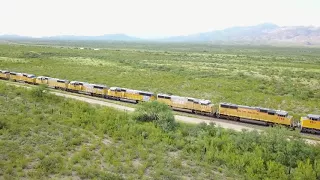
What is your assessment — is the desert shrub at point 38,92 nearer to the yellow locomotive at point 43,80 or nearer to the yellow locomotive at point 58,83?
the yellow locomotive at point 58,83

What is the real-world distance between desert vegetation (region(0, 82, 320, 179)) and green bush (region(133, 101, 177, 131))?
5cm

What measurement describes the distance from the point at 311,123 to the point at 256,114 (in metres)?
5.97

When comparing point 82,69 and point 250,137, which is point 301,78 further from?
point 82,69

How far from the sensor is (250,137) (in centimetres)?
2709

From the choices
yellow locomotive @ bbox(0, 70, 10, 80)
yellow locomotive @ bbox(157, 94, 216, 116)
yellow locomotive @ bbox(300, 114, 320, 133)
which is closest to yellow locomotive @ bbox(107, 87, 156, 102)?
yellow locomotive @ bbox(157, 94, 216, 116)

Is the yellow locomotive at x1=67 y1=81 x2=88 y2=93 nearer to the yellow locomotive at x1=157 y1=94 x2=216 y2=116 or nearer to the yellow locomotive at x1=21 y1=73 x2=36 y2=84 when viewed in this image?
the yellow locomotive at x1=21 y1=73 x2=36 y2=84

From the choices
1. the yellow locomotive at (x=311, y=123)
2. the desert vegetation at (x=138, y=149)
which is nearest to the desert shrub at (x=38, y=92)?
the desert vegetation at (x=138, y=149)

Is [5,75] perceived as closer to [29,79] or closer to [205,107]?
[29,79]

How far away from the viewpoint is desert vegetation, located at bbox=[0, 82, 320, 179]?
21.2 meters

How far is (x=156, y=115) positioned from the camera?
33250 millimetres

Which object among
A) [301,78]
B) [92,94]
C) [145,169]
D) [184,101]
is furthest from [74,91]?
[301,78]

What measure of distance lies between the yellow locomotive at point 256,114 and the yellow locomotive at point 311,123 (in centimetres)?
155

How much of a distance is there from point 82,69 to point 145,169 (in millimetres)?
60711

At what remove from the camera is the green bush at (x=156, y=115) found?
31367mm
